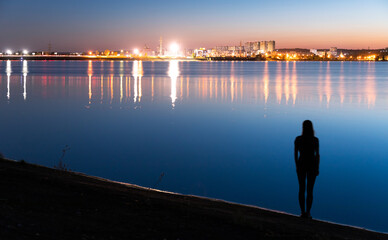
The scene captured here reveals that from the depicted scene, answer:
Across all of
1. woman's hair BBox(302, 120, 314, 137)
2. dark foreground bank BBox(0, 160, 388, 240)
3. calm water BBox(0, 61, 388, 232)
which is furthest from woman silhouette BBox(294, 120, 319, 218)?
calm water BBox(0, 61, 388, 232)

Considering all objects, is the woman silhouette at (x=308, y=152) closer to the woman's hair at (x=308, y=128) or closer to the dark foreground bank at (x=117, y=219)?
the woman's hair at (x=308, y=128)

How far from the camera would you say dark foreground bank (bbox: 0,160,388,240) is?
206 inches

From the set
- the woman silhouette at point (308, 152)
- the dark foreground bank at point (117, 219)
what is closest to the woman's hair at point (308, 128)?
the woman silhouette at point (308, 152)

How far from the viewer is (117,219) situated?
229 inches

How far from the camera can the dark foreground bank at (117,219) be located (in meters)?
5.23

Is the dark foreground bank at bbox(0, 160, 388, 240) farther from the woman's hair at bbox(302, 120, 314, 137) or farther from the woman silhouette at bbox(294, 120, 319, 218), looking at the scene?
the woman's hair at bbox(302, 120, 314, 137)

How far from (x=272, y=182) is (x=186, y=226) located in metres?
5.87

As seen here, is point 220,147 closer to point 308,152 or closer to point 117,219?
point 308,152

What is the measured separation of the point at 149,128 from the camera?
63.1 feet

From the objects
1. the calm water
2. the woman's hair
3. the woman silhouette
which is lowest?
the calm water

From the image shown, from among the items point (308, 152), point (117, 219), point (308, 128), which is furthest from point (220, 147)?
point (117, 219)

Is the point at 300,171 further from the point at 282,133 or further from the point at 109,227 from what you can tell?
the point at 282,133

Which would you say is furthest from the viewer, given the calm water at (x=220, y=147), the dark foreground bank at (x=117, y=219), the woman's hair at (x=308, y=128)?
the calm water at (x=220, y=147)

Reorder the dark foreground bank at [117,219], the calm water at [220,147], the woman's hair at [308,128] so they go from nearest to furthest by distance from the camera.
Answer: the dark foreground bank at [117,219], the woman's hair at [308,128], the calm water at [220,147]
